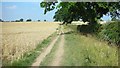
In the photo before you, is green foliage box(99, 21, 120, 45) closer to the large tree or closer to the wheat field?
the wheat field

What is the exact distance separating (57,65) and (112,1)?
878 inches

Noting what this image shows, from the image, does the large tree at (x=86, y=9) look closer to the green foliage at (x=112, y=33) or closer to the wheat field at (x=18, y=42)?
the wheat field at (x=18, y=42)

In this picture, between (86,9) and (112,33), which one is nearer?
(112,33)

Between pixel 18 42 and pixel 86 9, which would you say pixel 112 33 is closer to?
pixel 18 42

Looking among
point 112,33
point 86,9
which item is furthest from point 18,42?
point 86,9

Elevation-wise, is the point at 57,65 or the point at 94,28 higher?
the point at 57,65

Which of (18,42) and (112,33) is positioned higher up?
(112,33)

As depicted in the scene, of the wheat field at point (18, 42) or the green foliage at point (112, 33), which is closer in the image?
the wheat field at point (18, 42)

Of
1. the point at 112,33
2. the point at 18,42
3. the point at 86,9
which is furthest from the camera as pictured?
the point at 86,9

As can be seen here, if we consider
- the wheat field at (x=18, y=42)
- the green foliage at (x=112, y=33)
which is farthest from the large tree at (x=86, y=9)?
the green foliage at (x=112, y=33)

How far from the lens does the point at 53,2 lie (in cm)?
4269

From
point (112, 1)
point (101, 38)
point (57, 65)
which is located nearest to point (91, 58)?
point (57, 65)

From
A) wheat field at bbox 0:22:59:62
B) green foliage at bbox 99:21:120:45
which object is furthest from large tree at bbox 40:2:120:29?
green foliage at bbox 99:21:120:45

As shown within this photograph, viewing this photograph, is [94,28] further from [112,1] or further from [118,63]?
[118,63]
